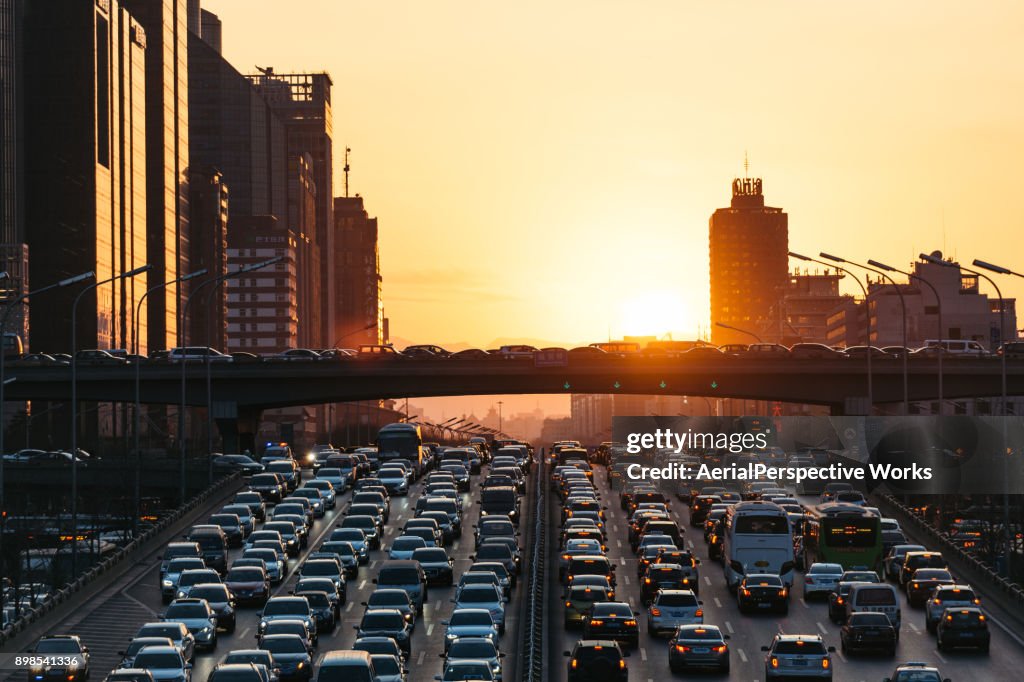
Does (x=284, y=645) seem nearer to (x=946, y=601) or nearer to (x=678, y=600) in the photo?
(x=678, y=600)

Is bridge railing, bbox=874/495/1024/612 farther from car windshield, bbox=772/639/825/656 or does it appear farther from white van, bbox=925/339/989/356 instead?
white van, bbox=925/339/989/356

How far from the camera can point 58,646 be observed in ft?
128

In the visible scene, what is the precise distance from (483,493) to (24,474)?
46.2 meters

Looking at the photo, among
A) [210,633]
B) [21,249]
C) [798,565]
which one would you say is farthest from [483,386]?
[21,249]

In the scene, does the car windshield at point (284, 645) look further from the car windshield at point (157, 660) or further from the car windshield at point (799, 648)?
the car windshield at point (799, 648)

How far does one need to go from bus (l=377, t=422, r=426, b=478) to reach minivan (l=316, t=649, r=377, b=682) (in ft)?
235

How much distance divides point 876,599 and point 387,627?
525 inches

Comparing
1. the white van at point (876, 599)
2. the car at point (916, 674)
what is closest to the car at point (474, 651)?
the car at point (916, 674)

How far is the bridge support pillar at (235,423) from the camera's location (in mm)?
A: 116625

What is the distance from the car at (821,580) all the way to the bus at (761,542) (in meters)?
0.62

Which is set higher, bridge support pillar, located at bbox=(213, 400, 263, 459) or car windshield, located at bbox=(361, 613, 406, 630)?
bridge support pillar, located at bbox=(213, 400, 263, 459)

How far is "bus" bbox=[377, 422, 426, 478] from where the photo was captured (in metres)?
106

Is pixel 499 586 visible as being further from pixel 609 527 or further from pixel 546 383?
pixel 546 383

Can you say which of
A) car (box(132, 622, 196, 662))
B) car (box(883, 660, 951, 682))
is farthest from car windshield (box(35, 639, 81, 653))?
car (box(883, 660, 951, 682))
